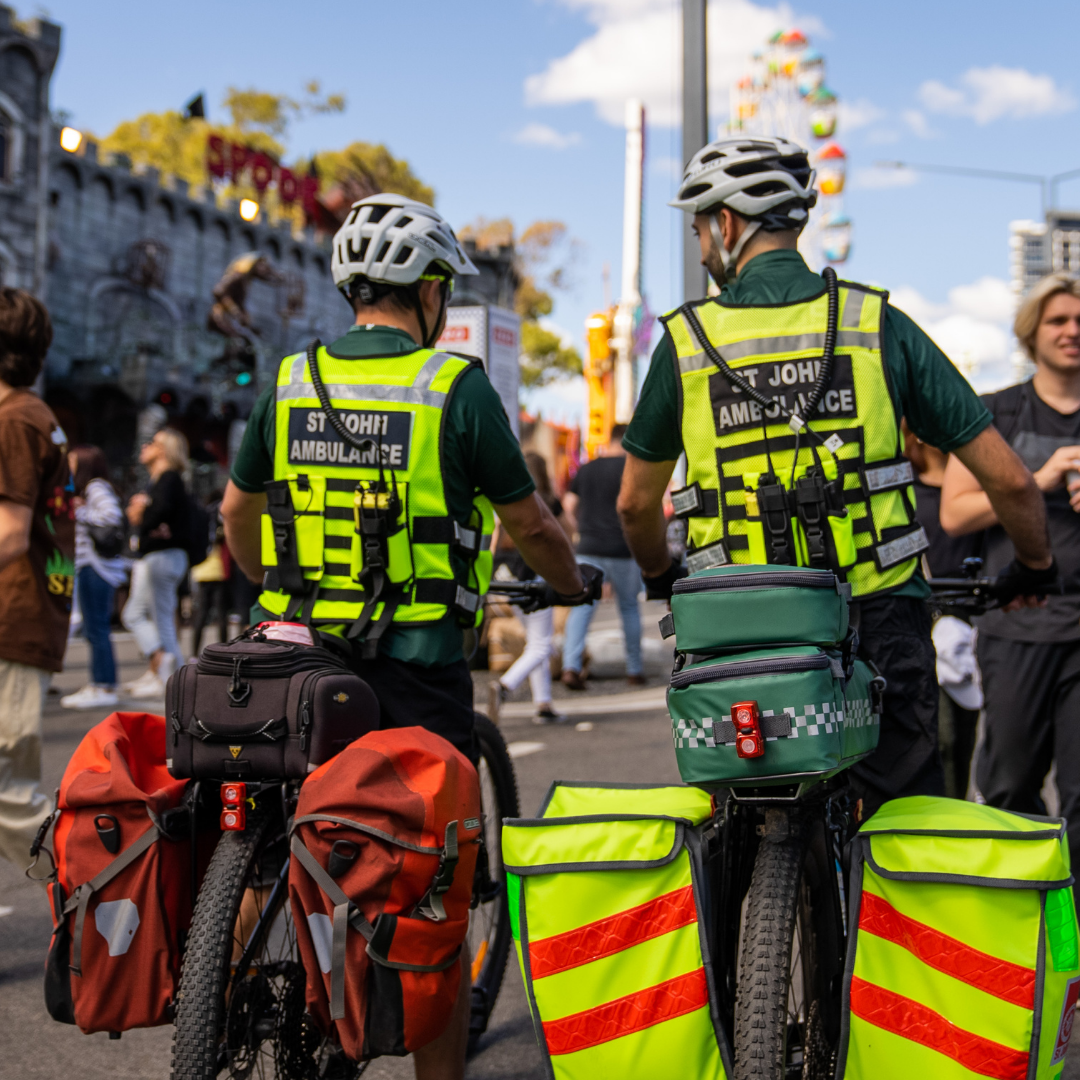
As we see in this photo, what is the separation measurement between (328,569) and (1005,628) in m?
2.15

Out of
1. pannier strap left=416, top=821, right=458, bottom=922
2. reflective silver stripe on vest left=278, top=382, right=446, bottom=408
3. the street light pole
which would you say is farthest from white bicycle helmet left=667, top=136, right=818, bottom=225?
the street light pole

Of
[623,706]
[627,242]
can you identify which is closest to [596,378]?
[627,242]

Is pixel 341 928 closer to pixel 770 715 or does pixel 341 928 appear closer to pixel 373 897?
pixel 373 897

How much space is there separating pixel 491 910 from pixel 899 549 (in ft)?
5.84

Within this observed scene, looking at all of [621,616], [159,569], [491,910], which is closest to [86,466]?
[159,569]

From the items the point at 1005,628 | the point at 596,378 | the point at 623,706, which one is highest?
the point at 596,378

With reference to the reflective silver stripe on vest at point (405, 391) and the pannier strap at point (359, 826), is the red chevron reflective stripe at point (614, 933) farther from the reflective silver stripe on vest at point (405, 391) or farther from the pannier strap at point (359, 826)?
the reflective silver stripe on vest at point (405, 391)

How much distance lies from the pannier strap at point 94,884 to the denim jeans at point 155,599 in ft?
27.3

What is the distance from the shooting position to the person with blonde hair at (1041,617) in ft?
12.2

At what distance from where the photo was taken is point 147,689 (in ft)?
34.2

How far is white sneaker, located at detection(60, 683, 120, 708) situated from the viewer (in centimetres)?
980

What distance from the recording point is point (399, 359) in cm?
281

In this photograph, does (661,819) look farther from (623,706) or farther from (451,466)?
(623,706)

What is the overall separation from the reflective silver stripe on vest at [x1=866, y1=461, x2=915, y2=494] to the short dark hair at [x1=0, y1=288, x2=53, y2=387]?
9.12 feet
